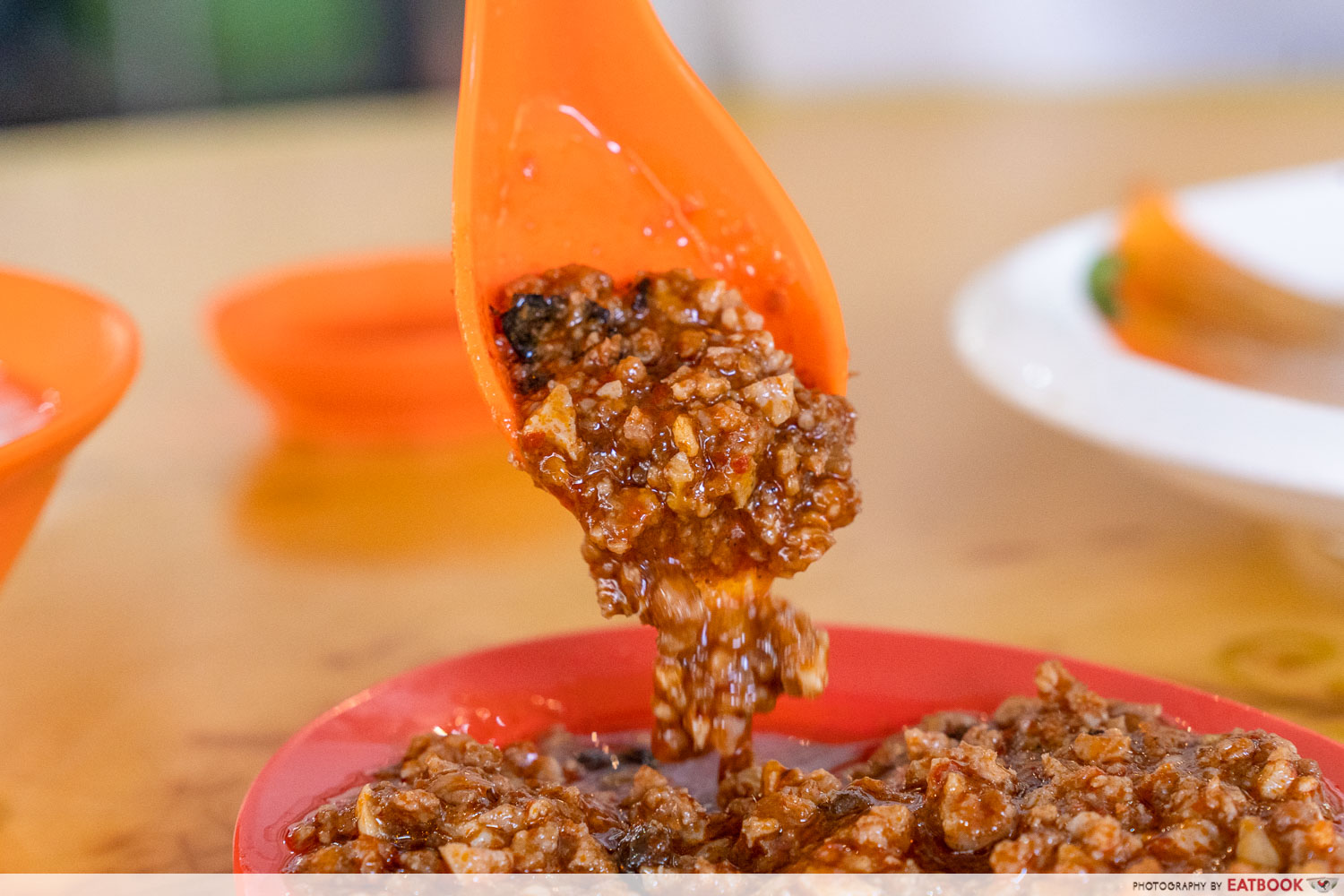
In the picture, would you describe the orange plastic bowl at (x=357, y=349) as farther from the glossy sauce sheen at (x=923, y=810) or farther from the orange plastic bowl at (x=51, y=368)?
the glossy sauce sheen at (x=923, y=810)

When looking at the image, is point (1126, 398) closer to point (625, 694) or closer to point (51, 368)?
point (625, 694)

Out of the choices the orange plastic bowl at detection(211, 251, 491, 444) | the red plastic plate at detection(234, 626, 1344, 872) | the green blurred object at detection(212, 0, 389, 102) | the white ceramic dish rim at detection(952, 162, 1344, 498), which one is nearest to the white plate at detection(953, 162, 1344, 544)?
the white ceramic dish rim at detection(952, 162, 1344, 498)

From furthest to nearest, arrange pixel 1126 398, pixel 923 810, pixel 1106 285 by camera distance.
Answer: pixel 1106 285
pixel 1126 398
pixel 923 810

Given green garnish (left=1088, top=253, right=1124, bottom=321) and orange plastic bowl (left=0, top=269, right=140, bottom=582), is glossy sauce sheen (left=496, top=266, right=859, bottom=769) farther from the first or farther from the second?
green garnish (left=1088, top=253, right=1124, bottom=321)

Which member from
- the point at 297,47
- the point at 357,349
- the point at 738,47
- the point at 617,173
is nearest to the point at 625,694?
the point at 617,173

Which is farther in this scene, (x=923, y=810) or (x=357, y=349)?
(x=357, y=349)

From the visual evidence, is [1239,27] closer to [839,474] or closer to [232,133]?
[232,133]

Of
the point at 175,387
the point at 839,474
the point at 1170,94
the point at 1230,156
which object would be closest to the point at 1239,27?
the point at 1170,94
